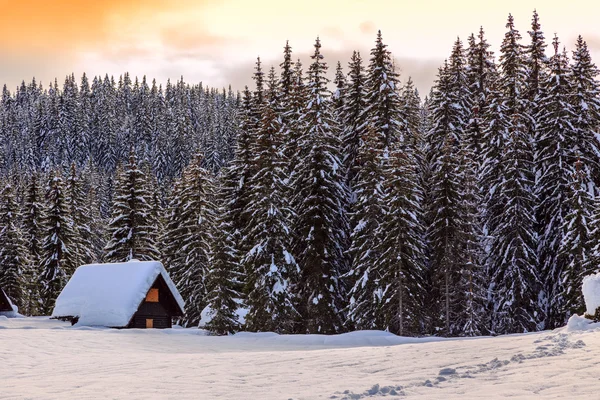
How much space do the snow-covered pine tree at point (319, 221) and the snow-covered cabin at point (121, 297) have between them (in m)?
9.00

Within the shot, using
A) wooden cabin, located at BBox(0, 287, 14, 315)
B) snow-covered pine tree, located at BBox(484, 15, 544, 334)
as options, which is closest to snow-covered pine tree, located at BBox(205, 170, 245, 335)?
snow-covered pine tree, located at BBox(484, 15, 544, 334)

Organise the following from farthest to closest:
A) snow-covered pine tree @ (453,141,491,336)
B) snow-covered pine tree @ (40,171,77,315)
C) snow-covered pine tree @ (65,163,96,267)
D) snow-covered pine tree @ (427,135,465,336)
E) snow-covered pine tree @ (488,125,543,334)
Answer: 1. snow-covered pine tree @ (65,163,96,267)
2. snow-covered pine tree @ (40,171,77,315)
3. snow-covered pine tree @ (488,125,543,334)
4. snow-covered pine tree @ (427,135,465,336)
5. snow-covered pine tree @ (453,141,491,336)

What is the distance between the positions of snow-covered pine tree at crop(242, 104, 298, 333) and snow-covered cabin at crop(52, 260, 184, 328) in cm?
563

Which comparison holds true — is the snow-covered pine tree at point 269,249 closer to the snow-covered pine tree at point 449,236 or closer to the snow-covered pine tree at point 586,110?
the snow-covered pine tree at point 449,236

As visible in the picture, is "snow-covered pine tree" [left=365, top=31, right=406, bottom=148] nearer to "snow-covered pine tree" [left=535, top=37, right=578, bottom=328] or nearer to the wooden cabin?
"snow-covered pine tree" [left=535, top=37, right=578, bottom=328]

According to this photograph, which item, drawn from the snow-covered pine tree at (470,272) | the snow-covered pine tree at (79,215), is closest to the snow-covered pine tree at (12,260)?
the snow-covered pine tree at (79,215)

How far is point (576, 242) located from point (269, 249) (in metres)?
18.9

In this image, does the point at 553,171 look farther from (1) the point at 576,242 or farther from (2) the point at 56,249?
(2) the point at 56,249

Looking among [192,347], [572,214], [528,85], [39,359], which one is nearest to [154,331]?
[192,347]

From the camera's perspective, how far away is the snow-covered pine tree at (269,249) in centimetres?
3750

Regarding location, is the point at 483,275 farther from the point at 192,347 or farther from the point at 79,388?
the point at 79,388

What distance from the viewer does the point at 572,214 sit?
1471 inches

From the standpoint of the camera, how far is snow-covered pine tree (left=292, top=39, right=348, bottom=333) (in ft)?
127

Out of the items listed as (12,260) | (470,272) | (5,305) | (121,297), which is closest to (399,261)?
(470,272)
